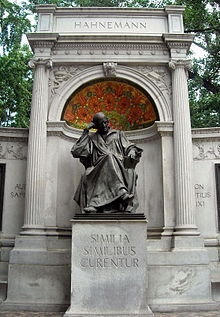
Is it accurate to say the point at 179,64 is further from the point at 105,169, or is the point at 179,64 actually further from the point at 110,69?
the point at 105,169

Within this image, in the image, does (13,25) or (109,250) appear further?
(13,25)

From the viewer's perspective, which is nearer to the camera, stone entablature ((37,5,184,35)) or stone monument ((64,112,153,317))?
stone monument ((64,112,153,317))

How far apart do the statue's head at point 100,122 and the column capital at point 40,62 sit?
7.96ft

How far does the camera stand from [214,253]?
9.74 m

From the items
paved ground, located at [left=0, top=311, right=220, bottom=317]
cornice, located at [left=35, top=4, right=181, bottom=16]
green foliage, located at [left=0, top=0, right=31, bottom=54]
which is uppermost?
green foliage, located at [left=0, top=0, right=31, bottom=54]

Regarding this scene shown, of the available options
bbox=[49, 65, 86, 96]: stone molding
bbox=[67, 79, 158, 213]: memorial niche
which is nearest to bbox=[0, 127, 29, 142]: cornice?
bbox=[67, 79, 158, 213]: memorial niche

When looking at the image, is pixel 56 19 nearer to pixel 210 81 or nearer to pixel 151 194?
pixel 151 194

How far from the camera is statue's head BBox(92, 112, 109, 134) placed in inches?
349

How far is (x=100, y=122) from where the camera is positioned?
891cm

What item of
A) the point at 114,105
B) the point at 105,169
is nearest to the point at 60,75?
the point at 114,105

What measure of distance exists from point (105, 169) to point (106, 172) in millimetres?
70

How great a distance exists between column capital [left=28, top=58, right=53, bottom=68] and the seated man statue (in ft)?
8.19

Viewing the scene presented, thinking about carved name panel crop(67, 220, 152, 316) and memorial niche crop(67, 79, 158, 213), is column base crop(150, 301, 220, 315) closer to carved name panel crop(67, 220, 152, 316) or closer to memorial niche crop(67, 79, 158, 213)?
carved name panel crop(67, 220, 152, 316)

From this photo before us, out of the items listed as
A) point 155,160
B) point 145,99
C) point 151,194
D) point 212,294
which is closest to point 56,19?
point 145,99
